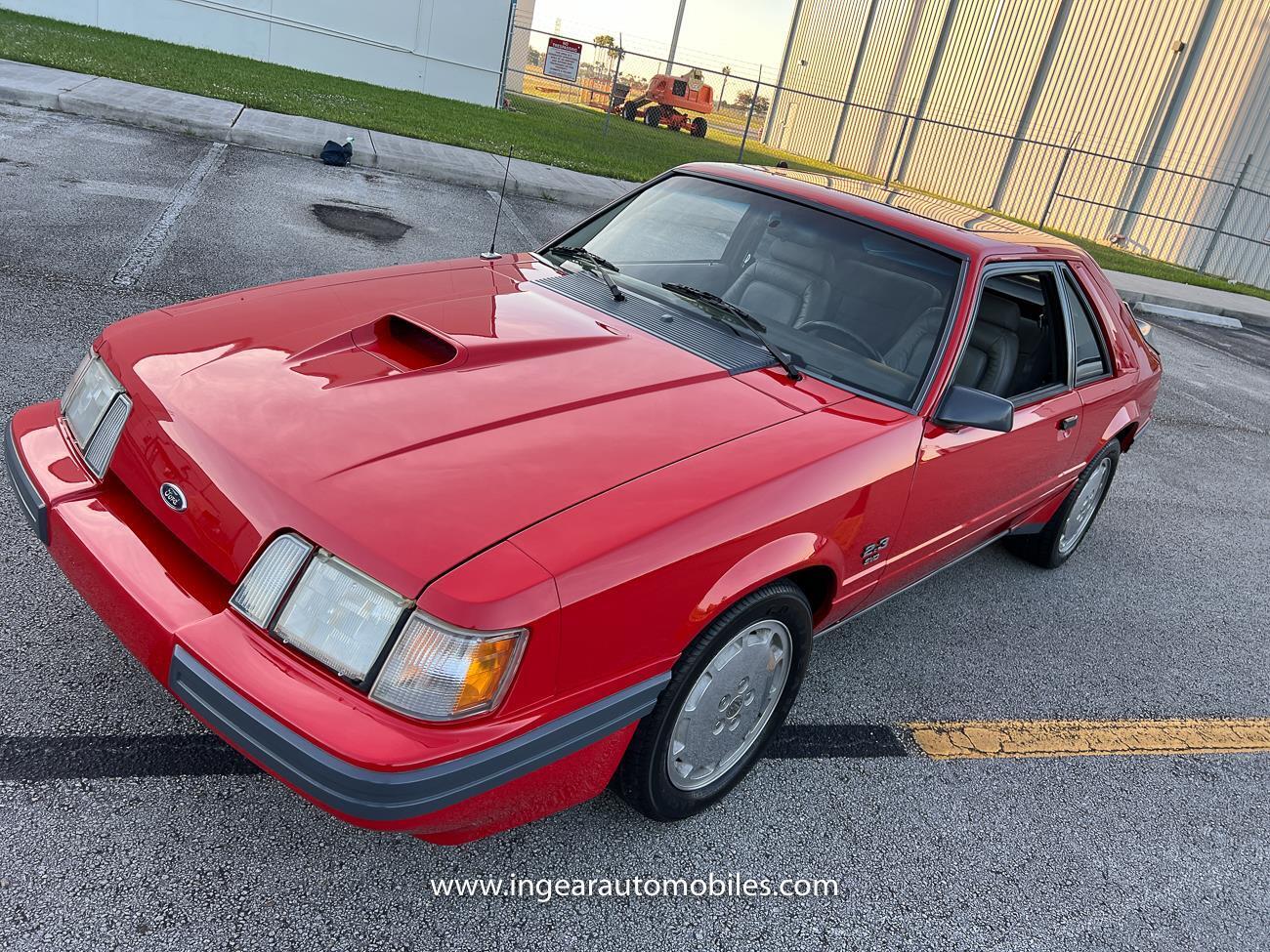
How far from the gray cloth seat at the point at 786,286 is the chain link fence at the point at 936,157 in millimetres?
9911

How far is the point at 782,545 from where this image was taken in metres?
2.19

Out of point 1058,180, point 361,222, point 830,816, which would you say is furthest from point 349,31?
point 830,816

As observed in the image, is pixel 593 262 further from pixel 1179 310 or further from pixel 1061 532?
pixel 1179 310

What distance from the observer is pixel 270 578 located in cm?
180

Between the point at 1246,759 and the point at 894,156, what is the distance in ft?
90.8

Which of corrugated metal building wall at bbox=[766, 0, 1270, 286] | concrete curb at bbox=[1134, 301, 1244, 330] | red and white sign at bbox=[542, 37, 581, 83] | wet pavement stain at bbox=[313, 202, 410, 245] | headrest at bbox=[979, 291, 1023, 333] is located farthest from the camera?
corrugated metal building wall at bbox=[766, 0, 1270, 286]

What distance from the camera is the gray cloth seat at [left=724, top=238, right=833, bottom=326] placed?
2.94 m

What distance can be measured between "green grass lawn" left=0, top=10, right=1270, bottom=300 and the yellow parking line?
404 inches

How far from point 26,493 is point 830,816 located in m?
2.21

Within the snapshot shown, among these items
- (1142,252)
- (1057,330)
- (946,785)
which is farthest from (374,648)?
(1142,252)

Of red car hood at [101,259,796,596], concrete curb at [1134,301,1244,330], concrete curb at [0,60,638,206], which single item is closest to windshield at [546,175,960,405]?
red car hood at [101,259,796,596]

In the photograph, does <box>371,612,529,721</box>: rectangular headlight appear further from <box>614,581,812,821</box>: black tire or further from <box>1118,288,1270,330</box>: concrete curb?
<box>1118,288,1270,330</box>: concrete curb

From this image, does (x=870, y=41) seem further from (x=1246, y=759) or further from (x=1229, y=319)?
(x=1246, y=759)

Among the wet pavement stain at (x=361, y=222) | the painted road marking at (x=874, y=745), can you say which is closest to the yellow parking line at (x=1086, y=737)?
the painted road marking at (x=874, y=745)
